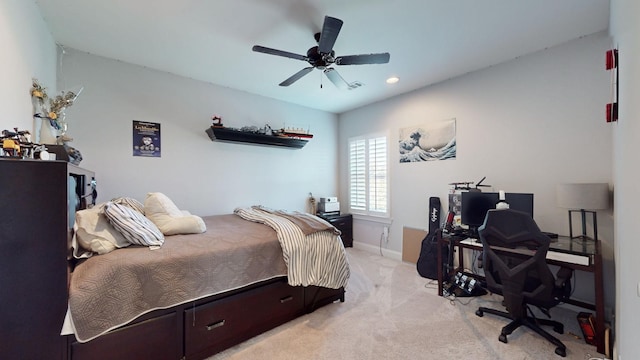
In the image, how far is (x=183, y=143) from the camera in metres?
3.66

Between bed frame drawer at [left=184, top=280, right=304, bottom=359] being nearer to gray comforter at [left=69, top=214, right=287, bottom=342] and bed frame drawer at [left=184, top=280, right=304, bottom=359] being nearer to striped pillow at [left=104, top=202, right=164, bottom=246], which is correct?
gray comforter at [left=69, top=214, right=287, bottom=342]

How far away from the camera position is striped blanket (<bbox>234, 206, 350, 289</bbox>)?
240 centimetres

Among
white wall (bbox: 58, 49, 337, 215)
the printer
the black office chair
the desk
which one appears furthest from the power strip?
white wall (bbox: 58, 49, 337, 215)

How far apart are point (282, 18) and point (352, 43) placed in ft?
2.53

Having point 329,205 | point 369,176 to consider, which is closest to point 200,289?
point 329,205

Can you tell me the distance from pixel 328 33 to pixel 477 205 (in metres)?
2.50

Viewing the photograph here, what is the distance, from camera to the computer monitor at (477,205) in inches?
112

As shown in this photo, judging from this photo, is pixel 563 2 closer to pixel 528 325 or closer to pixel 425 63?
pixel 425 63

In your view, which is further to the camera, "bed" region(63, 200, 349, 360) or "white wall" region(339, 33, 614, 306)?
"white wall" region(339, 33, 614, 306)

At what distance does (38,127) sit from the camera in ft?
7.30

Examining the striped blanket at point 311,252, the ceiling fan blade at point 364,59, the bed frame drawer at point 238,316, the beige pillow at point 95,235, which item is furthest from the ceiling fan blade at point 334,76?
the beige pillow at point 95,235

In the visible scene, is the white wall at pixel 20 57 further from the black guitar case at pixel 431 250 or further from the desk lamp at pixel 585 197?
the desk lamp at pixel 585 197

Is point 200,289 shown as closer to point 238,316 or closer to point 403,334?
point 238,316

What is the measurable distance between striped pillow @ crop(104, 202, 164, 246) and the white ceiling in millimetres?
1622
